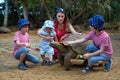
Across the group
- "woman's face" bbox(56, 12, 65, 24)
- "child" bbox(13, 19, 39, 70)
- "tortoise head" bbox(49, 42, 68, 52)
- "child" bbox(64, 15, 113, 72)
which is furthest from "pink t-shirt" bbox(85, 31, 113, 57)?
"child" bbox(13, 19, 39, 70)

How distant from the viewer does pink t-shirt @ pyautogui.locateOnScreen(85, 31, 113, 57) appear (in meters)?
5.30

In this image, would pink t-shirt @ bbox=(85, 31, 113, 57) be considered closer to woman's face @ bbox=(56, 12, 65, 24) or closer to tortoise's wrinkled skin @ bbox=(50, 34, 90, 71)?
tortoise's wrinkled skin @ bbox=(50, 34, 90, 71)

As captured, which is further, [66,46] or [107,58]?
[66,46]

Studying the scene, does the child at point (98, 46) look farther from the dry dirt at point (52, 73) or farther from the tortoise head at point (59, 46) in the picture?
the tortoise head at point (59, 46)

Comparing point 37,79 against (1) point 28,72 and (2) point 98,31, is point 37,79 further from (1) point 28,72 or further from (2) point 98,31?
(2) point 98,31

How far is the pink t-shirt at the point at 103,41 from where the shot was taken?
5.30 metres

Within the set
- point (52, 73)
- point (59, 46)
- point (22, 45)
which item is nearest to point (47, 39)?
point (59, 46)

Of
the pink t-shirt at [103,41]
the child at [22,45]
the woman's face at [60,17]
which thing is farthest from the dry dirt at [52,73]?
the woman's face at [60,17]

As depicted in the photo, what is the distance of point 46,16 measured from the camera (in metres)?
15.3

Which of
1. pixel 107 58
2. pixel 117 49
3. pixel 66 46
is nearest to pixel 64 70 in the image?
pixel 66 46

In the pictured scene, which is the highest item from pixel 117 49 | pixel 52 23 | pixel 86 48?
pixel 52 23

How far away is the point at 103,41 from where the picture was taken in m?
5.30

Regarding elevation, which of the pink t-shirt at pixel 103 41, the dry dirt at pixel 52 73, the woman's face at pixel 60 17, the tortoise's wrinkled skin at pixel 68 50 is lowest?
the dry dirt at pixel 52 73

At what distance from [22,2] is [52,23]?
8.36 metres
